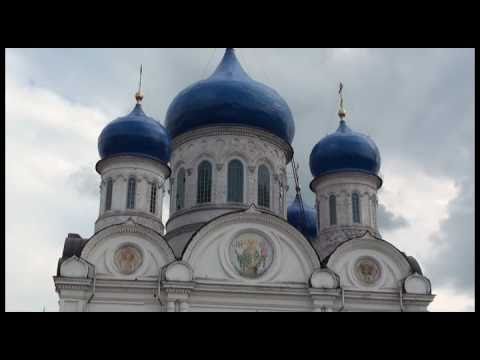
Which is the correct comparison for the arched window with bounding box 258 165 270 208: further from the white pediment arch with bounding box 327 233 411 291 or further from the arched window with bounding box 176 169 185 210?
the white pediment arch with bounding box 327 233 411 291

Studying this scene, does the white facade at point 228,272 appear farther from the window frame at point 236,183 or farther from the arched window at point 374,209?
the arched window at point 374,209

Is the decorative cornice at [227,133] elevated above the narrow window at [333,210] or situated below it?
above

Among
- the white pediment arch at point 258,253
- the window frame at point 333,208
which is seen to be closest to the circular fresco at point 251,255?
the white pediment arch at point 258,253

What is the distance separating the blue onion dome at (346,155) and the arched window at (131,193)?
6466 millimetres

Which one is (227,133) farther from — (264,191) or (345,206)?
(345,206)

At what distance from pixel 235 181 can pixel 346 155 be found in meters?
4.20

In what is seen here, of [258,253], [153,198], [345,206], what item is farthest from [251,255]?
[345,206]

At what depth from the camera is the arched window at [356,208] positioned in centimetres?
2119

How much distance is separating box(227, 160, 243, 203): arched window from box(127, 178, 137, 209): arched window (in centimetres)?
287

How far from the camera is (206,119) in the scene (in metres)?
20.5

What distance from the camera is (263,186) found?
20219mm
